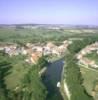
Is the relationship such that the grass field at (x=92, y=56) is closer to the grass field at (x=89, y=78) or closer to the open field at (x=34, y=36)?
the grass field at (x=89, y=78)

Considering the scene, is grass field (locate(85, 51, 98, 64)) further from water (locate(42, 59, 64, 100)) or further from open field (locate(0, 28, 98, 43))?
open field (locate(0, 28, 98, 43))

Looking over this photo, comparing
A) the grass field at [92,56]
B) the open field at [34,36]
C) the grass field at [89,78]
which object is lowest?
the open field at [34,36]

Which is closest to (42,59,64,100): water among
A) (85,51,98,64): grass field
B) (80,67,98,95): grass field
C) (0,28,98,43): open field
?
(80,67,98,95): grass field

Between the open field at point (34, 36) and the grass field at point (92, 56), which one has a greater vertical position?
the grass field at point (92, 56)

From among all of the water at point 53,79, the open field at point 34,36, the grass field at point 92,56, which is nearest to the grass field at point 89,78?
the water at point 53,79

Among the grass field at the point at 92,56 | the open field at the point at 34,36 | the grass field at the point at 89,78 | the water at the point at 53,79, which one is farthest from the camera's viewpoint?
the open field at the point at 34,36

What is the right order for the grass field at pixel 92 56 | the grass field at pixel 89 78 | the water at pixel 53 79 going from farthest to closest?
1. the grass field at pixel 92 56
2. the grass field at pixel 89 78
3. the water at pixel 53 79

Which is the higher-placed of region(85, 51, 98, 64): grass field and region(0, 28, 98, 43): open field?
region(85, 51, 98, 64): grass field

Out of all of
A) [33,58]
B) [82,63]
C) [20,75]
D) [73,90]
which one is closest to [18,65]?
[33,58]

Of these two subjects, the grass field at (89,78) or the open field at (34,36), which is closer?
the grass field at (89,78)
